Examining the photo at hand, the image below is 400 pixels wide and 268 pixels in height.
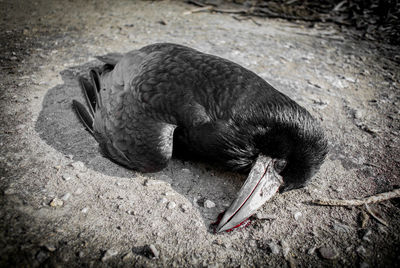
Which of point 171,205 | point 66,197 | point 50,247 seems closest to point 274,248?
point 171,205

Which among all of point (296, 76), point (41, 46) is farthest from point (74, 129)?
point (296, 76)

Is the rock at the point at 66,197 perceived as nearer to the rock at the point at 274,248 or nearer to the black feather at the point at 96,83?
the black feather at the point at 96,83

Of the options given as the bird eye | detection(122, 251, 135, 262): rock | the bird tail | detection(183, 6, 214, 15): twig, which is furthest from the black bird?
detection(183, 6, 214, 15): twig

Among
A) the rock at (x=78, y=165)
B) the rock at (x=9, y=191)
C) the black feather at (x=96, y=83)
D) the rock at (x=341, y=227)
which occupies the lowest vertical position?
the rock at (x=341, y=227)

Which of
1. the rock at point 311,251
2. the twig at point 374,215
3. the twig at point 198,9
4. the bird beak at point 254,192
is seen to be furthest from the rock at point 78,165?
the twig at point 198,9

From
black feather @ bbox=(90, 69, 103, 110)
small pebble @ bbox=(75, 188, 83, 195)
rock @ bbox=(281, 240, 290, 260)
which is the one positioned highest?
black feather @ bbox=(90, 69, 103, 110)

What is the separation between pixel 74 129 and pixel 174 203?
1543 mm

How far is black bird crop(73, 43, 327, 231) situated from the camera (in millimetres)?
2180

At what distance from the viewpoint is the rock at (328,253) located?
1981 millimetres

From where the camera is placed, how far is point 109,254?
1867mm

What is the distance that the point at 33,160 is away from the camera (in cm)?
250

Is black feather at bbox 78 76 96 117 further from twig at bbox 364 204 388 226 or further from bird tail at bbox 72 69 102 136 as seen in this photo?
twig at bbox 364 204 388 226

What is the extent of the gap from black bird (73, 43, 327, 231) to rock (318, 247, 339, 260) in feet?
1.84

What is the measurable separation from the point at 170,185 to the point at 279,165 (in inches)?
41.3
